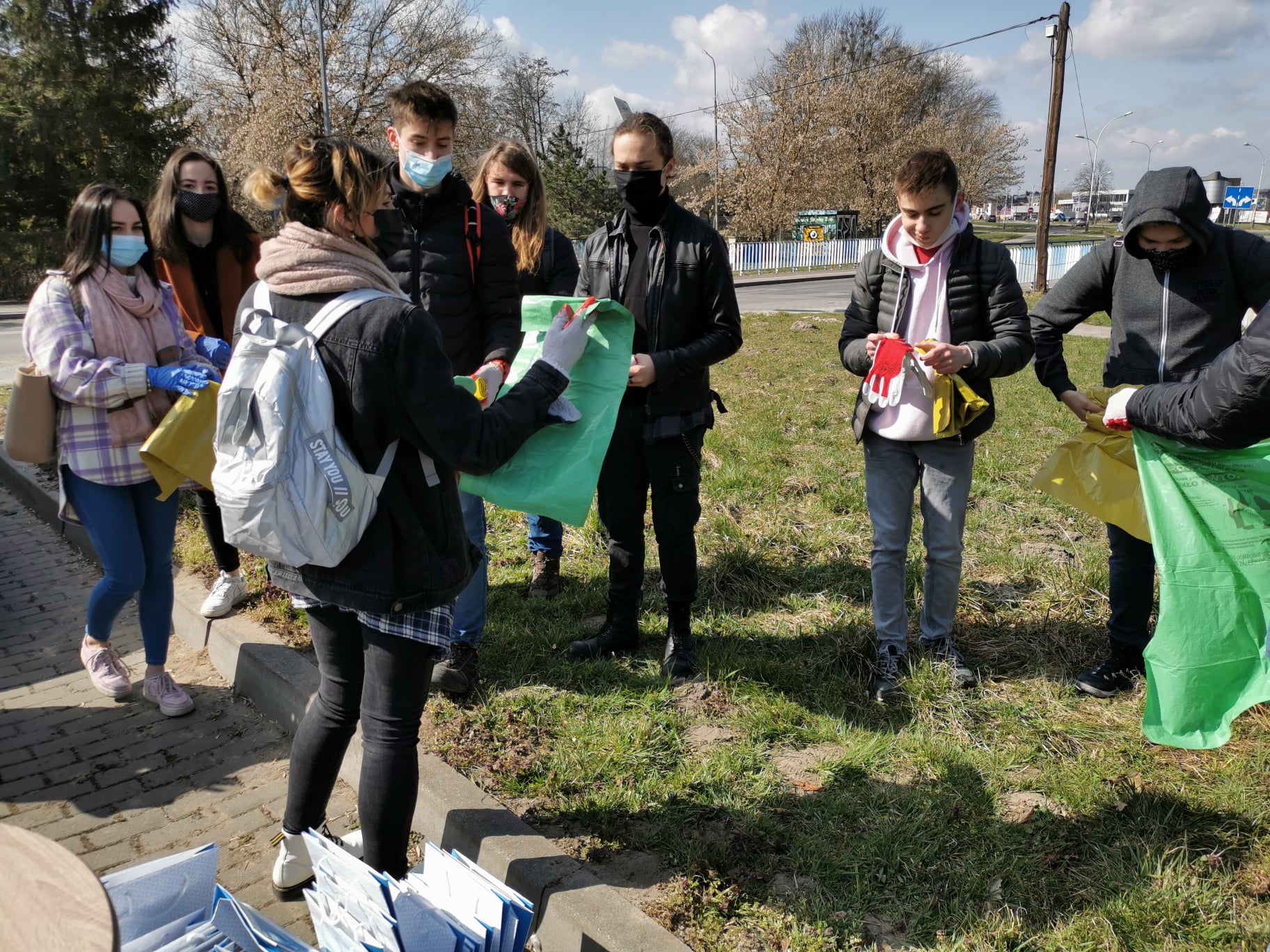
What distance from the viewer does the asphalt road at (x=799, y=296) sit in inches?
755

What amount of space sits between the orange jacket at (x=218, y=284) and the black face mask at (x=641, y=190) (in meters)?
1.81

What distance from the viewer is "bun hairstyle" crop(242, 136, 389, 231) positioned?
6.80ft

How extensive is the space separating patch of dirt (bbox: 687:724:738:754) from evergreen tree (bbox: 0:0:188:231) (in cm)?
2999

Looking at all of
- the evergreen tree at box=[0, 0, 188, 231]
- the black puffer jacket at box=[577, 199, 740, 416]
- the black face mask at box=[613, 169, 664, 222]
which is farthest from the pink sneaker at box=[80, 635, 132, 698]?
the evergreen tree at box=[0, 0, 188, 231]

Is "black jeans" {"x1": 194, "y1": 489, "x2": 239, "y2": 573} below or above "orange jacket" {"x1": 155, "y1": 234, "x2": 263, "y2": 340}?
below

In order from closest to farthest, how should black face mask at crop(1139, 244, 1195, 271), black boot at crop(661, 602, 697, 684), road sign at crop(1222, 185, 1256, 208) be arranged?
black face mask at crop(1139, 244, 1195, 271)
black boot at crop(661, 602, 697, 684)
road sign at crop(1222, 185, 1256, 208)

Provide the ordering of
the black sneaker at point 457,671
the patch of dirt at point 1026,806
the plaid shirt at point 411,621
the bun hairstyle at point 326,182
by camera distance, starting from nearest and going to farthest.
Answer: the bun hairstyle at point 326,182, the plaid shirt at point 411,621, the patch of dirt at point 1026,806, the black sneaker at point 457,671

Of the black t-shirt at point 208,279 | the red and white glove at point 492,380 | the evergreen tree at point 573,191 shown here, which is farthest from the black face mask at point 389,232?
the evergreen tree at point 573,191

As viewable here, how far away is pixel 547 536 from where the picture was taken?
4.49 meters

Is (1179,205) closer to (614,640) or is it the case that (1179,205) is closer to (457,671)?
(614,640)

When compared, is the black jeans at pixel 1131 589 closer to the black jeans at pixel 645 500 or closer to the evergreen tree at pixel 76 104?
the black jeans at pixel 645 500

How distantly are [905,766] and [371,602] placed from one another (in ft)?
6.27

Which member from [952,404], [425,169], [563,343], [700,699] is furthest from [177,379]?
[952,404]

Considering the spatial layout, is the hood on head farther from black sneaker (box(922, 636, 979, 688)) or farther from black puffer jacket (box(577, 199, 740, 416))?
black sneaker (box(922, 636, 979, 688))
